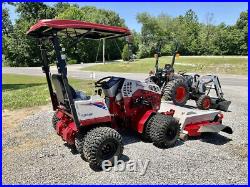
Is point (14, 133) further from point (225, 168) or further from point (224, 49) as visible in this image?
point (224, 49)

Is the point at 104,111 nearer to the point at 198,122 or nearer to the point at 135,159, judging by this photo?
the point at 135,159

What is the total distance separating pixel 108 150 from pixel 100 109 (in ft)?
2.47

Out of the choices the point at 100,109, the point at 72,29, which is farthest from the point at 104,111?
the point at 72,29

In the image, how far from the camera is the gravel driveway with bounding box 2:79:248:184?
16.4ft

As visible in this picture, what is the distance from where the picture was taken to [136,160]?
5672 mm

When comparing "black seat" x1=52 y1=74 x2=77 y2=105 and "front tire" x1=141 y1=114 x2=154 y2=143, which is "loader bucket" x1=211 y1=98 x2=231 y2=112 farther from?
"black seat" x1=52 y1=74 x2=77 y2=105

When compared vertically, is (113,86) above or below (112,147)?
above

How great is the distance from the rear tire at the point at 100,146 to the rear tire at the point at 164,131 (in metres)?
0.90

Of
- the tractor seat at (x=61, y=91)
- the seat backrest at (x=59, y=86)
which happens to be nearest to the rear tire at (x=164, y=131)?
the tractor seat at (x=61, y=91)

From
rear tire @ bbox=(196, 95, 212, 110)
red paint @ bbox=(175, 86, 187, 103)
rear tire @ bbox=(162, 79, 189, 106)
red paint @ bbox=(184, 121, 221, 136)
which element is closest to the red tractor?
red paint @ bbox=(184, 121, 221, 136)

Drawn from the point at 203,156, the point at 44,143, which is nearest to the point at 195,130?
the point at 203,156

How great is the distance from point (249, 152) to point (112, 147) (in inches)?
109

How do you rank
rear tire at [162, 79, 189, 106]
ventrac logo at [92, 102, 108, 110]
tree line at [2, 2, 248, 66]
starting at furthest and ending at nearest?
1. tree line at [2, 2, 248, 66]
2. rear tire at [162, 79, 189, 106]
3. ventrac logo at [92, 102, 108, 110]

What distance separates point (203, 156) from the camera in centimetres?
586
